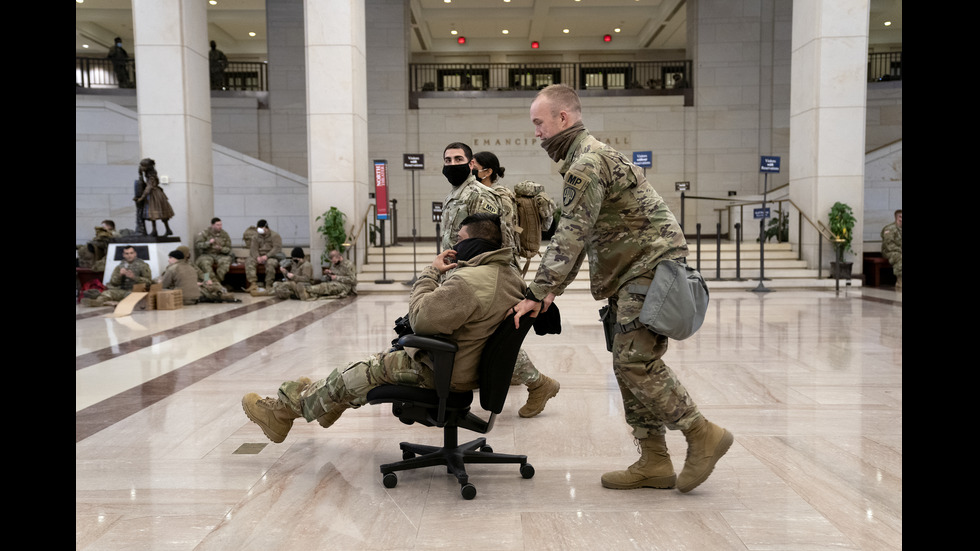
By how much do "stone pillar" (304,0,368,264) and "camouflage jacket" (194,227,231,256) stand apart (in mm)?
1652

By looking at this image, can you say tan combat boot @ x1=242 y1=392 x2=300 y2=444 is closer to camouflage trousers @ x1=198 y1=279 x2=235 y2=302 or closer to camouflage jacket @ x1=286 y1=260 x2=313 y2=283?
camouflage trousers @ x1=198 y1=279 x2=235 y2=302

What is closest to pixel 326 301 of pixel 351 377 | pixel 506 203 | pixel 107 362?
pixel 107 362

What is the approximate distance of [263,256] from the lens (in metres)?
13.7

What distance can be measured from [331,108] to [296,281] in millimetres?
3705

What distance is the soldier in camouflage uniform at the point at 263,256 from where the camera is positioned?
13445 mm

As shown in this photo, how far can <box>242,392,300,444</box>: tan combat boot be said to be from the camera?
3457 mm

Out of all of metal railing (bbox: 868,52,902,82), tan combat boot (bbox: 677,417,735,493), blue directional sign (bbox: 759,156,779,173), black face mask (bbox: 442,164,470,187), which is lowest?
tan combat boot (bbox: 677,417,735,493)

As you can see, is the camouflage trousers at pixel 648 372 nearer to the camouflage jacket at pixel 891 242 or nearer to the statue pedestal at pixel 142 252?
the statue pedestal at pixel 142 252

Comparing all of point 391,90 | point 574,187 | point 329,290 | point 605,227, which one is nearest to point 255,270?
point 329,290

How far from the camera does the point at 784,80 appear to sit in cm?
2083

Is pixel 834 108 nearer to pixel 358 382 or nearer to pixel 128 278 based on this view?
pixel 128 278

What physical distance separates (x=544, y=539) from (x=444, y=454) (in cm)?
82

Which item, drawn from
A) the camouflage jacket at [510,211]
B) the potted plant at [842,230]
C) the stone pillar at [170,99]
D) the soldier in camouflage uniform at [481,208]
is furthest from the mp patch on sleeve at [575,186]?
the stone pillar at [170,99]

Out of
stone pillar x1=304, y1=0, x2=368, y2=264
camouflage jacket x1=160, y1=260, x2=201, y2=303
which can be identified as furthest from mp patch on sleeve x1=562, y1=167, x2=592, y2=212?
stone pillar x1=304, y1=0, x2=368, y2=264
